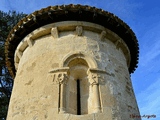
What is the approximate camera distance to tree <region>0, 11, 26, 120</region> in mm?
11414

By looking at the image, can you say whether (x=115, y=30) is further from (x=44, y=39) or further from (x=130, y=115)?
(x=130, y=115)

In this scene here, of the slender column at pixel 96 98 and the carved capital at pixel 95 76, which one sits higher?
the carved capital at pixel 95 76

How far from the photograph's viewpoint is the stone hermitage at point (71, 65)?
15.8 feet

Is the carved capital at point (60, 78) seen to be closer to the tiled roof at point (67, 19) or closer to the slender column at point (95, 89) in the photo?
the slender column at point (95, 89)

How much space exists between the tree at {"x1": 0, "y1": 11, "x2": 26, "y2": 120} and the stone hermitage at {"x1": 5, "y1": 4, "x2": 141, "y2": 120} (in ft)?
15.9

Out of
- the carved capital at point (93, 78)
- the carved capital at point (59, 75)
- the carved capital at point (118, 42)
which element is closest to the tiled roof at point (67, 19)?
the carved capital at point (118, 42)

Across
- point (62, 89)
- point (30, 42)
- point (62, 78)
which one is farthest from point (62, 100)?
point (30, 42)

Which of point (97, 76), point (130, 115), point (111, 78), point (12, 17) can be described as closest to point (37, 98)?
point (97, 76)

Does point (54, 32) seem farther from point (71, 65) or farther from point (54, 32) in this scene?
point (71, 65)

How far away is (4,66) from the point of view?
40.4 feet

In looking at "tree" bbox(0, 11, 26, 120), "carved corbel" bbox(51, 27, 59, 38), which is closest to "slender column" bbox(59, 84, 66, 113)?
"carved corbel" bbox(51, 27, 59, 38)

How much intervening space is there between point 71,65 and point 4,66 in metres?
7.94

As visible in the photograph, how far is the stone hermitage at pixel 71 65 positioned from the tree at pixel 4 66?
191 inches

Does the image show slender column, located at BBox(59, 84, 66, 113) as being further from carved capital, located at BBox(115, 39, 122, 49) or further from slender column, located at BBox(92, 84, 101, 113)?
carved capital, located at BBox(115, 39, 122, 49)
